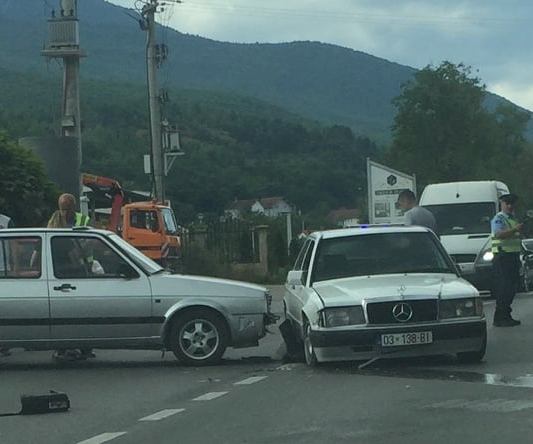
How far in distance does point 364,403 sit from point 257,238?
94.0 ft

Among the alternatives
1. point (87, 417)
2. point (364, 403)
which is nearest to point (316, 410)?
point (364, 403)

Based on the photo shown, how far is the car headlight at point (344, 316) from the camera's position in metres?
10.8

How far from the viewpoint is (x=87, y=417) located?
909cm

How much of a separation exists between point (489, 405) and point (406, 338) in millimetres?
2058

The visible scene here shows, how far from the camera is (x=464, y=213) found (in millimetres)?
25797

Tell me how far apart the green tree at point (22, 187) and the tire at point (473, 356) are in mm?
9604

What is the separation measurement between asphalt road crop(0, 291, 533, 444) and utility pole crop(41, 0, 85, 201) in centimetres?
1396

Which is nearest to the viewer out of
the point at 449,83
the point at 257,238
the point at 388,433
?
the point at 388,433

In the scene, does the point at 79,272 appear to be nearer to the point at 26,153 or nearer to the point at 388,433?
the point at 388,433

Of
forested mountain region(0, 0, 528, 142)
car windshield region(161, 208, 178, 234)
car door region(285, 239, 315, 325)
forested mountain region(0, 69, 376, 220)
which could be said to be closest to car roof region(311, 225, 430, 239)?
car door region(285, 239, 315, 325)

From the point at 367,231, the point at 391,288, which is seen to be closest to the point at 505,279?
the point at 367,231

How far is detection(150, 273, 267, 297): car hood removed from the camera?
1210 centimetres

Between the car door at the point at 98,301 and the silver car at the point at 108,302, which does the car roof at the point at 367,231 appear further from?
the car door at the point at 98,301

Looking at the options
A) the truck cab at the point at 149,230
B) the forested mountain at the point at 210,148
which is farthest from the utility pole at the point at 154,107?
the forested mountain at the point at 210,148
